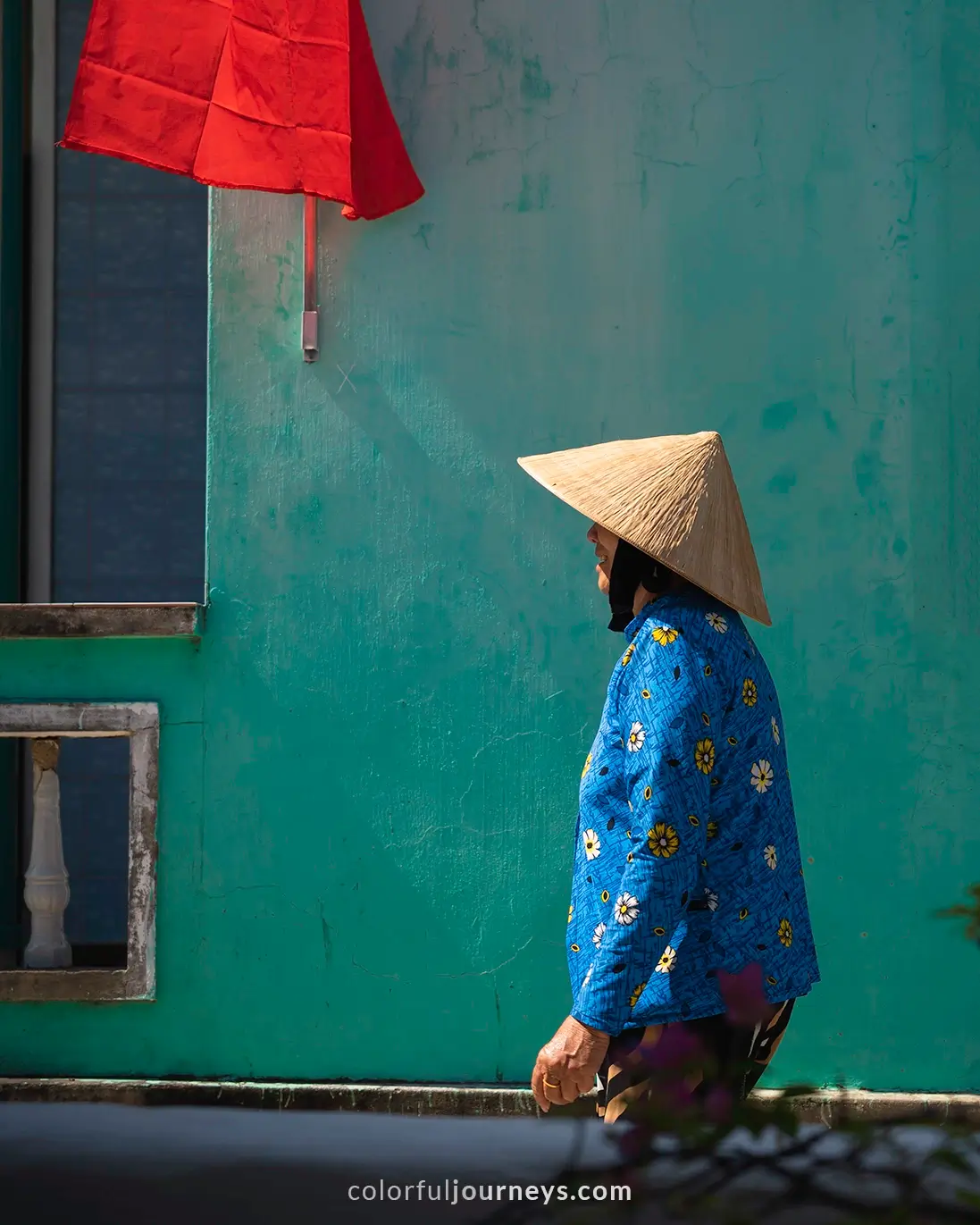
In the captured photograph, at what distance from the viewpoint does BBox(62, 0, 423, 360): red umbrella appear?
4.16 meters

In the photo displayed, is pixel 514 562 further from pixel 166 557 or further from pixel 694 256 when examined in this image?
pixel 166 557

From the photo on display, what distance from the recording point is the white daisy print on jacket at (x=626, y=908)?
2197mm

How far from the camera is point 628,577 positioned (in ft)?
8.41

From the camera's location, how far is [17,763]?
5.03m

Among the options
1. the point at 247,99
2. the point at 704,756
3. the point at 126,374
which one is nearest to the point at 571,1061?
the point at 704,756

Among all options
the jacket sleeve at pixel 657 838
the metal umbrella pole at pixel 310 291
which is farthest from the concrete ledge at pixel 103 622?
the jacket sleeve at pixel 657 838

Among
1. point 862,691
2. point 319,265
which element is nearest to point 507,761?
point 862,691

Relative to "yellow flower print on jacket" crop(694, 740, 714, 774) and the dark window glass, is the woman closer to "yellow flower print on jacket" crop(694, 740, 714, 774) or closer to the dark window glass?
"yellow flower print on jacket" crop(694, 740, 714, 774)

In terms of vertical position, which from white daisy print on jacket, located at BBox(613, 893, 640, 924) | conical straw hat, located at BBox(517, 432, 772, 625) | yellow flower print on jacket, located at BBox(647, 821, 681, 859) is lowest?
white daisy print on jacket, located at BBox(613, 893, 640, 924)

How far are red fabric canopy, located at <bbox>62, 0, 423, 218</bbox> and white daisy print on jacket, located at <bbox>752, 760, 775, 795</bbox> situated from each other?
2564 mm

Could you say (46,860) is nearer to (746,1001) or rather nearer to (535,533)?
(535,533)

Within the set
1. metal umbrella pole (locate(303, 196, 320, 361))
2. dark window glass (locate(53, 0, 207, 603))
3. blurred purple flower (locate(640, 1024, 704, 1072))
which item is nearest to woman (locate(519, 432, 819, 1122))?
blurred purple flower (locate(640, 1024, 704, 1072))

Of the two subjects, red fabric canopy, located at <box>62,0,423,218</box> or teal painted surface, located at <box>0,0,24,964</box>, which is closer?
red fabric canopy, located at <box>62,0,423,218</box>

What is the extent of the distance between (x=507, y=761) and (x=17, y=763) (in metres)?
1.82
